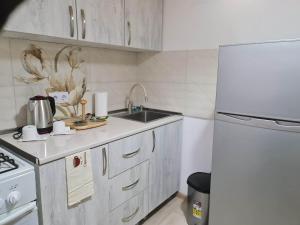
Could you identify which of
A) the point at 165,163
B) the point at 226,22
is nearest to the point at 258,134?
the point at 165,163

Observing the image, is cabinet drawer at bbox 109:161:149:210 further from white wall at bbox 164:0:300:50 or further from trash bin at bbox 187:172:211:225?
white wall at bbox 164:0:300:50

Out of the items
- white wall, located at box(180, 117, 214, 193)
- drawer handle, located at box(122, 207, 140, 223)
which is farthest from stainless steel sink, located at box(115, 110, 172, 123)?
drawer handle, located at box(122, 207, 140, 223)

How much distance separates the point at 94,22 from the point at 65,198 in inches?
46.3

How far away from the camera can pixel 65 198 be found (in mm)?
1208

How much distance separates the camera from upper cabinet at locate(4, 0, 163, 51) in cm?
127

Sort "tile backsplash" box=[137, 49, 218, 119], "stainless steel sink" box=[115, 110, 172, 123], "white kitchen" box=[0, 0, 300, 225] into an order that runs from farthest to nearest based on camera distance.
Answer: "stainless steel sink" box=[115, 110, 172, 123] < "tile backsplash" box=[137, 49, 218, 119] < "white kitchen" box=[0, 0, 300, 225]

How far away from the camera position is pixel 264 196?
138 cm

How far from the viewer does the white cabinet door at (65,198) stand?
1.11 meters

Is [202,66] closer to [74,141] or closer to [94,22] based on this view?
[94,22]

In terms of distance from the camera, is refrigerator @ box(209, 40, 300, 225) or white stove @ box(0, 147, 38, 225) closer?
white stove @ box(0, 147, 38, 225)

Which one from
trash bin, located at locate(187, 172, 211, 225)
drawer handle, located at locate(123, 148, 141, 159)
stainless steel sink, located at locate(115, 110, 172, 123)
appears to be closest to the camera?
drawer handle, located at locate(123, 148, 141, 159)

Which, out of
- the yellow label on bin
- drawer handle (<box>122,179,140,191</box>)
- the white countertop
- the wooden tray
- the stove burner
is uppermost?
the wooden tray

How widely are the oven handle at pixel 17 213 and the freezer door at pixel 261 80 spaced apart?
1.22 m

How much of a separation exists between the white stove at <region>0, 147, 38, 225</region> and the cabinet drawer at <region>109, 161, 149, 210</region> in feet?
1.73
